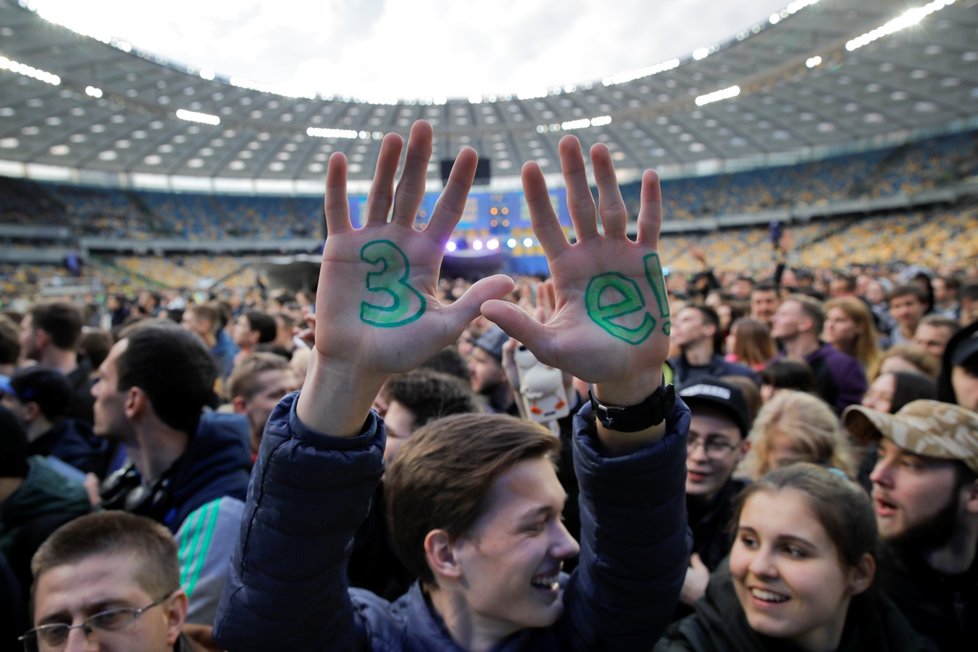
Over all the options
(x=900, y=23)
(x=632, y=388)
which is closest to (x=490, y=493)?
(x=632, y=388)

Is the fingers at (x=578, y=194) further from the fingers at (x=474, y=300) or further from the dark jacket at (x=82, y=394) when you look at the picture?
the dark jacket at (x=82, y=394)

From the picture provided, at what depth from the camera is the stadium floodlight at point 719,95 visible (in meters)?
24.7

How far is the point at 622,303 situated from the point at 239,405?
2495mm

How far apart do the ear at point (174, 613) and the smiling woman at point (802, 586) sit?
1.35 metres

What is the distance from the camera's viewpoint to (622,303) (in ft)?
4.33

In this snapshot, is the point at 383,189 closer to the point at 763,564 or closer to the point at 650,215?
the point at 650,215

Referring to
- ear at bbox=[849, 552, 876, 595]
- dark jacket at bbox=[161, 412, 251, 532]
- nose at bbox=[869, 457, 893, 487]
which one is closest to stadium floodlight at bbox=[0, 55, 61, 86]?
dark jacket at bbox=[161, 412, 251, 532]

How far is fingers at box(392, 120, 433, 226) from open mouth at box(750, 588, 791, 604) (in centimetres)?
139

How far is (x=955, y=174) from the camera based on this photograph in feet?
108

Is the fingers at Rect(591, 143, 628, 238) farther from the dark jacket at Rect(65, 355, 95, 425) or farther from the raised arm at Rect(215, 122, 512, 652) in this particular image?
the dark jacket at Rect(65, 355, 95, 425)

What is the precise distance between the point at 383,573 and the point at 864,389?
3796mm

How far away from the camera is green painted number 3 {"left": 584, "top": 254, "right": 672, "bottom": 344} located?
1.30 metres

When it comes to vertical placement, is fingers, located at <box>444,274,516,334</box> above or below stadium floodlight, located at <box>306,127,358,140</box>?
below

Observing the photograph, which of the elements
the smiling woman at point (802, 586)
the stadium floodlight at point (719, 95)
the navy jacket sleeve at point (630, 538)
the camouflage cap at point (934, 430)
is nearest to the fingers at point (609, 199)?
the navy jacket sleeve at point (630, 538)
